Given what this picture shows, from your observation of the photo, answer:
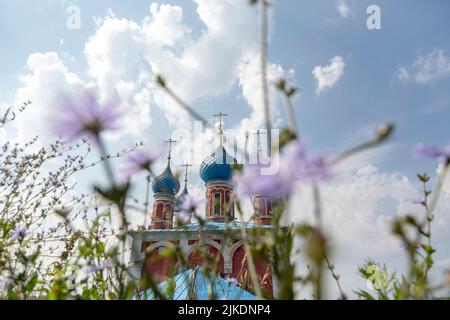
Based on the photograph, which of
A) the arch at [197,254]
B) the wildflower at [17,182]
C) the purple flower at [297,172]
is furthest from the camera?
the wildflower at [17,182]

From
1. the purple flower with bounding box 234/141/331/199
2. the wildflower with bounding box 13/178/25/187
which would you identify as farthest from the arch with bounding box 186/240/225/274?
the wildflower with bounding box 13/178/25/187

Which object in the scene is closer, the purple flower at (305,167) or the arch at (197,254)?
the purple flower at (305,167)

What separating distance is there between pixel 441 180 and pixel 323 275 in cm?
56

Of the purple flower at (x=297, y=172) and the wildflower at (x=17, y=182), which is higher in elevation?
the wildflower at (x=17, y=182)

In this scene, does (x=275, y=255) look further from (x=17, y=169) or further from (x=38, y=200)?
(x=17, y=169)

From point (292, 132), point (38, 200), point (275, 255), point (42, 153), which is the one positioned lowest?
point (275, 255)

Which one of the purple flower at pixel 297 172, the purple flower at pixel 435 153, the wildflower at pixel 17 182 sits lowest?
the purple flower at pixel 297 172

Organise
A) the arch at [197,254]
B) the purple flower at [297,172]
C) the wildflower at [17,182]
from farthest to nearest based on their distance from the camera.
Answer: the wildflower at [17,182] < the arch at [197,254] < the purple flower at [297,172]

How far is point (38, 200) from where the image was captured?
124 inches

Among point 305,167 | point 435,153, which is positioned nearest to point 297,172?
point 305,167

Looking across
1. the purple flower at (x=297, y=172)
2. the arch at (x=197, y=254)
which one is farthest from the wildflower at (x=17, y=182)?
the purple flower at (x=297, y=172)

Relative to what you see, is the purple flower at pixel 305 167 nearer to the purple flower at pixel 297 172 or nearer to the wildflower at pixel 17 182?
the purple flower at pixel 297 172

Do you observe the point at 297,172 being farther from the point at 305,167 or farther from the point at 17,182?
the point at 17,182
